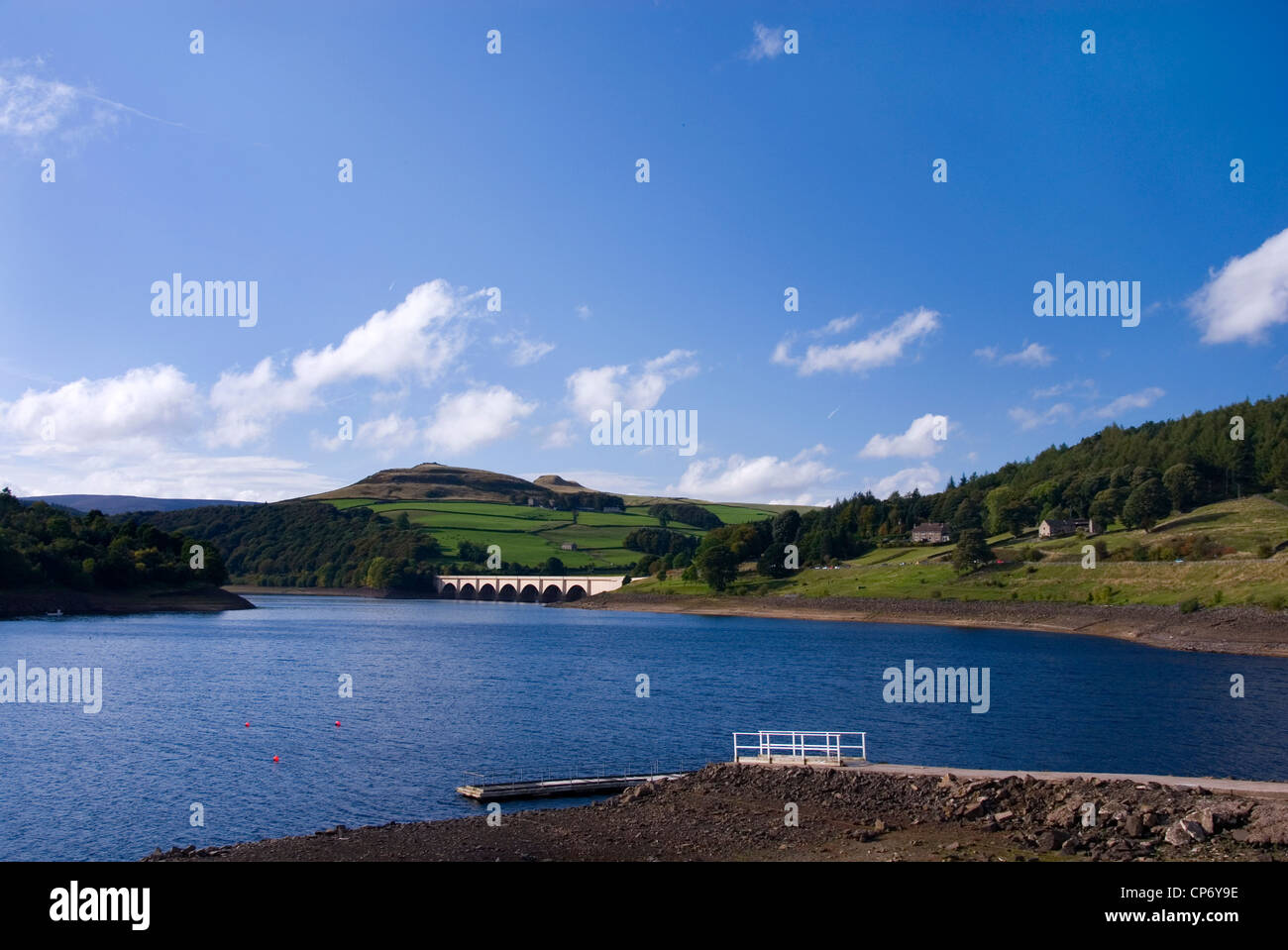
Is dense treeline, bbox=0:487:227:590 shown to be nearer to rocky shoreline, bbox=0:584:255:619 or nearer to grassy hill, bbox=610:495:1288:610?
rocky shoreline, bbox=0:584:255:619

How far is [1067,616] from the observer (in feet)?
387

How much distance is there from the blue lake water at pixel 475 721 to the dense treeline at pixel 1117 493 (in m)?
65.0

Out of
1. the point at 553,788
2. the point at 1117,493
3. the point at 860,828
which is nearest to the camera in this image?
the point at 860,828

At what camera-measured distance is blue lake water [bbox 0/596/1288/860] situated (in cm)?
3547

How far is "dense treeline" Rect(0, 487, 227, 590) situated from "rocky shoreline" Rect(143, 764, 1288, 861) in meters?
135

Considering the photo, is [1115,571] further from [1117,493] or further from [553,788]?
[553,788]

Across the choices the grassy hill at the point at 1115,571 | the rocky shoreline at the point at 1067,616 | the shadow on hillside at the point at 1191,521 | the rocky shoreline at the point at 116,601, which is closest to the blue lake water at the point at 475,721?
the rocky shoreline at the point at 1067,616

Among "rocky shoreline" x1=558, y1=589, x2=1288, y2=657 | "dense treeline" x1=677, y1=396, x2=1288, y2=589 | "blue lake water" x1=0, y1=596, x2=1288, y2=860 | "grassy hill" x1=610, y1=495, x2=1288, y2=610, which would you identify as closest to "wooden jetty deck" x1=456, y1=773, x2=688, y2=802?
"blue lake water" x1=0, y1=596, x2=1288, y2=860

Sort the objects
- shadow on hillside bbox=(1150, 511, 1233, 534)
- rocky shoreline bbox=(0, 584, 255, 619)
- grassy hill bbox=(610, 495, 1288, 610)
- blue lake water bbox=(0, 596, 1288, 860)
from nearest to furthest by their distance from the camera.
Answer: blue lake water bbox=(0, 596, 1288, 860) < grassy hill bbox=(610, 495, 1288, 610) < rocky shoreline bbox=(0, 584, 255, 619) < shadow on hillside bbox=(1150, 511, 1233, 534)

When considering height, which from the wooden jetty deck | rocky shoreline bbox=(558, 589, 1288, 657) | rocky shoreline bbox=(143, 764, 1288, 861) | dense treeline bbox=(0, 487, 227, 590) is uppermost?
dense treeline bbox=(0, 487, 227, 590)

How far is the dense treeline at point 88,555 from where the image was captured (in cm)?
14012

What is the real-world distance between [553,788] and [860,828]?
13.0 metres

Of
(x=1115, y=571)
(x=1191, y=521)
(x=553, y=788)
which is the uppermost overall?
(x=1191, y=521)

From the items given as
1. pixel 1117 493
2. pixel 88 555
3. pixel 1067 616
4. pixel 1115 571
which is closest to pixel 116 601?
pixel 88 555
